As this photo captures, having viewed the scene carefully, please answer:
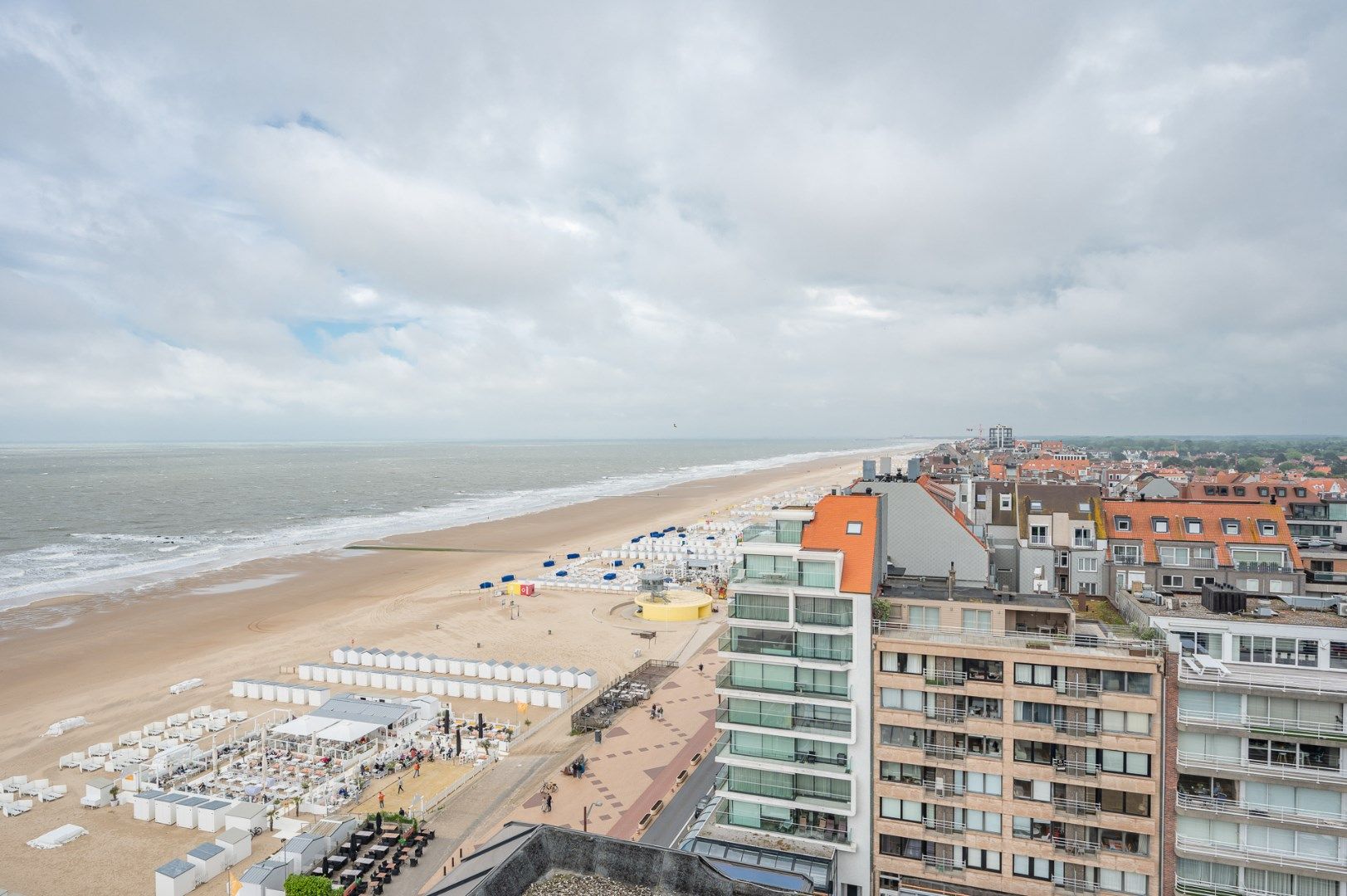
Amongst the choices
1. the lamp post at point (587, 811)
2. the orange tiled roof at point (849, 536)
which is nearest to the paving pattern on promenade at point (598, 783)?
the lamp post at point (587, 811)

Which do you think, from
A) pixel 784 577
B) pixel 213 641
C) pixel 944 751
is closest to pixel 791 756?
pixel 944 751

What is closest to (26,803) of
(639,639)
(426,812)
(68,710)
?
(68,710)

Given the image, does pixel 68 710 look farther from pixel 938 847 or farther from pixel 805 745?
pixel 938 847

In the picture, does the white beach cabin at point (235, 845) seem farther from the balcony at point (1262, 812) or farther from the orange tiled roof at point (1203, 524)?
the orange tiled roof at point (1203, 524)

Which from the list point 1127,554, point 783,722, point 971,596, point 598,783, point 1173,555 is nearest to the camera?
point 783,722

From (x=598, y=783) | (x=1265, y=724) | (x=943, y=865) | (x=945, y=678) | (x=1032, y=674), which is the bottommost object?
(x=598, y=783)

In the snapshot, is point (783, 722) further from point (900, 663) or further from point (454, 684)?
point (454, 684)
